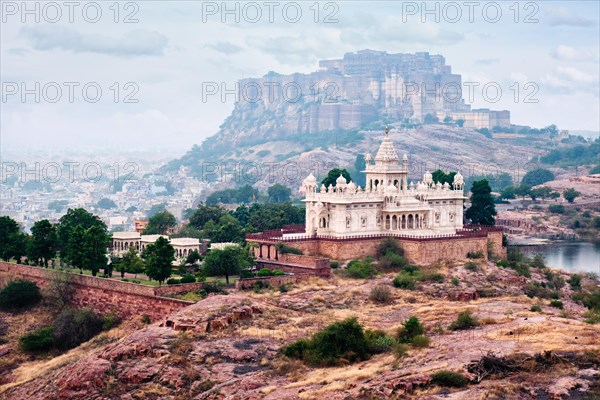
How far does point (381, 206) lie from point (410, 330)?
20.9m

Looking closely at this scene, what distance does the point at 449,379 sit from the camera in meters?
38.8

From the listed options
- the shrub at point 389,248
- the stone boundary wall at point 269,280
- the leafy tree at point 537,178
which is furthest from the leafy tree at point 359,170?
the stone boundary wall at point 269,280

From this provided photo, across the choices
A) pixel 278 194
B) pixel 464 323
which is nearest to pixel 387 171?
pixel 464 323

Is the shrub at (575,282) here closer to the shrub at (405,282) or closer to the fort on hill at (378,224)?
the fort on hill at (378,224)

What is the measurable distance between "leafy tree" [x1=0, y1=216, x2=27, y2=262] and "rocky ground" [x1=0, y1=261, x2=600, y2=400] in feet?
55.0

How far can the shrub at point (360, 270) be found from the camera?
2424 inches

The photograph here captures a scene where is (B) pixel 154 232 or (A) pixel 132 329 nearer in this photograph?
(A) pixel 132 329

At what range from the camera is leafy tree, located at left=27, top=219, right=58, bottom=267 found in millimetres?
66438

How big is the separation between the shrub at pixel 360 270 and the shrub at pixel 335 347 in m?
15.6

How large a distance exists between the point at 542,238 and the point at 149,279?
72.2 m

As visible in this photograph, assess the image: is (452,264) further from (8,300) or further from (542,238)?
(542,238)

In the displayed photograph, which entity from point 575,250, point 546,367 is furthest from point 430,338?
point 575,250

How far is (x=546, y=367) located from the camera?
130 ft

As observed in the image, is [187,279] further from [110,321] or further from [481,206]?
[481,206]
